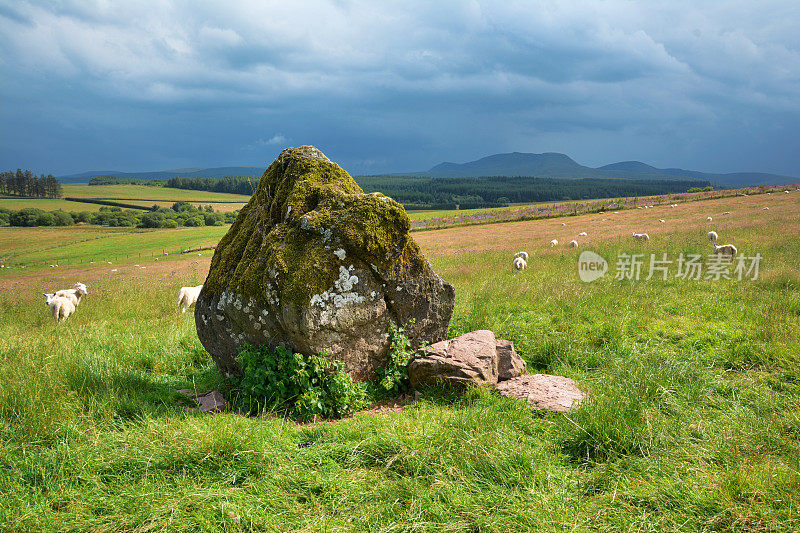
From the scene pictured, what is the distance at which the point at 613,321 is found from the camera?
951cm

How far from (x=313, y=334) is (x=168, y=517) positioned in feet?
9.18

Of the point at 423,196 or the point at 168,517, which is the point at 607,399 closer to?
the point at 168,517

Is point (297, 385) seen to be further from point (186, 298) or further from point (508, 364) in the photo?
point (186, 298)

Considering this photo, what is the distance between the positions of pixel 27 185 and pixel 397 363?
278 ft

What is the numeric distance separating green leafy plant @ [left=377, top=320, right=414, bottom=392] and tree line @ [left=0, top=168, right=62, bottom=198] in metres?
80.8

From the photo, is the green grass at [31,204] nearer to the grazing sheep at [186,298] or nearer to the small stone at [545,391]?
the grazing sheep at [186,298]

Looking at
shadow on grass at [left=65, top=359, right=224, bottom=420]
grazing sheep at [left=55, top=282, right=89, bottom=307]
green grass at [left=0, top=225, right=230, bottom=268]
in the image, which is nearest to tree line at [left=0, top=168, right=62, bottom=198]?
green grass at [left=0, top=225, right=230, bottom=268]

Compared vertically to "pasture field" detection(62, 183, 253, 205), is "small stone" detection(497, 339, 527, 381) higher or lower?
lower

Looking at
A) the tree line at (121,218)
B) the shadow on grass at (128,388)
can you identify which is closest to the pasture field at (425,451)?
the shadow on grass at (128,388)

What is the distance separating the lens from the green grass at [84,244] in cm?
3362

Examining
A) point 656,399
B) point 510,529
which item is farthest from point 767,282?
point 510,529

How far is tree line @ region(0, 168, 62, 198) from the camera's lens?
6169cm

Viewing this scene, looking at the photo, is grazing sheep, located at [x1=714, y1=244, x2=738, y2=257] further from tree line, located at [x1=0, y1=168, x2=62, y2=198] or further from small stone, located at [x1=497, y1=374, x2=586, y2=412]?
tree line, located at [x1=0, y1=168, x2=62, y2=198]

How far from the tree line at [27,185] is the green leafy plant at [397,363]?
80750mm
